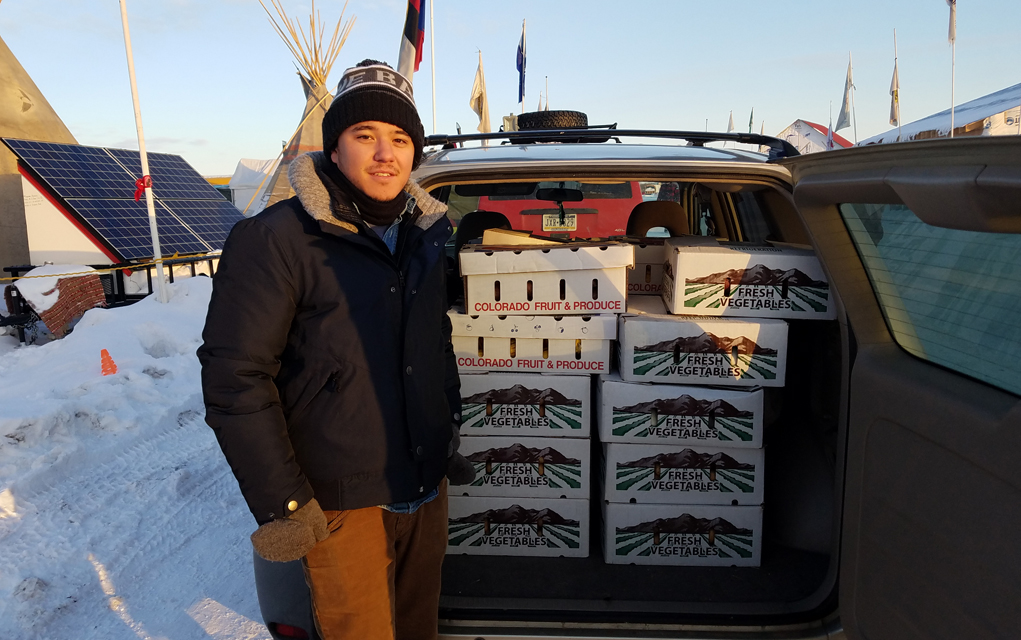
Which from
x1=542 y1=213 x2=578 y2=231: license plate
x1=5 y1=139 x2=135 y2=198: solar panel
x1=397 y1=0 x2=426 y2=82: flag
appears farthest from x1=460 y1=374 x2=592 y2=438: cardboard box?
x1=5 y1=139 x2=135 y2=198: solar panel

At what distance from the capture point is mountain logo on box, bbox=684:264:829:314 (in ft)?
8.34

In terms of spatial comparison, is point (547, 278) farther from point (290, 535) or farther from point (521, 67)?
point (521, 67)

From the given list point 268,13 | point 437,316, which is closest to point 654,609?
point 437,316

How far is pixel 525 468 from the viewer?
2672 millimetres

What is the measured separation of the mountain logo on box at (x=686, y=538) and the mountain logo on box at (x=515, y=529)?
0.76ft

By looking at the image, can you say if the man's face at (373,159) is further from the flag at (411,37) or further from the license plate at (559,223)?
the flag at (411,37)

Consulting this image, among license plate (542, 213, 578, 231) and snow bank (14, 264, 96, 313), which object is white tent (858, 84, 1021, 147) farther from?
snow bank (14, 264, 96, 313)

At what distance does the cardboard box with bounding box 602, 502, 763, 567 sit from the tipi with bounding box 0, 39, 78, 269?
49.3 ft

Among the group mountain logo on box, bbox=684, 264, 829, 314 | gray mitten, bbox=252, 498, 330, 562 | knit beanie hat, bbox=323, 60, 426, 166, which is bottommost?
gray mitten, bbox=252, 498, 330, 562

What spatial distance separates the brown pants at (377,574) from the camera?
1.69 metres

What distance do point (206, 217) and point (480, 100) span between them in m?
8.46

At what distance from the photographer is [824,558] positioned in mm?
2594

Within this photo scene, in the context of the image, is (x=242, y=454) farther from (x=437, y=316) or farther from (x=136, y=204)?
(x=136, y=204)

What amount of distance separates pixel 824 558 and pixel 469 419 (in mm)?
1592
